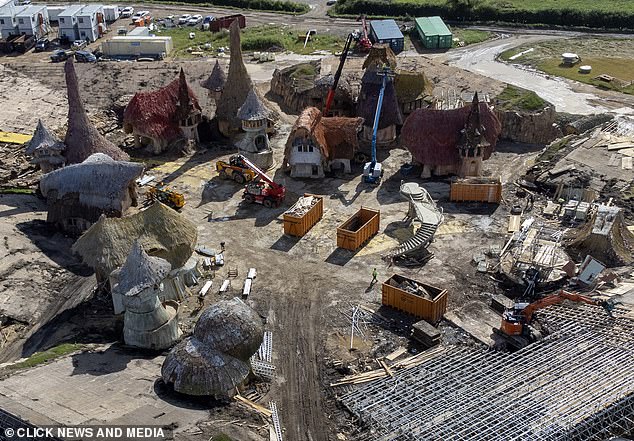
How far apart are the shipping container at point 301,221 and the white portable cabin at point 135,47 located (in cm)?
5483

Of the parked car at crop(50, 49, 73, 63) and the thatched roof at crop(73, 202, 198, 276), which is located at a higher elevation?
the parked car at crop(50, 49, 73, 63)

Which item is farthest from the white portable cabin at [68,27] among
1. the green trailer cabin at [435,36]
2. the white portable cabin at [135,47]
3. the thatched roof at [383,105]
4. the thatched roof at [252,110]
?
the thatched roof at [383,105]

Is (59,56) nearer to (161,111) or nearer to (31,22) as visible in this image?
(31,22)

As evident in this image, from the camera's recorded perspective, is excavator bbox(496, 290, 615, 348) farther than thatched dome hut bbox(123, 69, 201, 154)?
No

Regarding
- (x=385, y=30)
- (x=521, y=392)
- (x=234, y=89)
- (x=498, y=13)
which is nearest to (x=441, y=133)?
(x=234, y=89)

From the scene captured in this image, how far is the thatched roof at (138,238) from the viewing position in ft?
158

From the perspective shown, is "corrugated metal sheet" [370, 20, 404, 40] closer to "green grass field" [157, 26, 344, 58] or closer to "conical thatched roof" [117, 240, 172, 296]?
"green grass field" [157, 26, 344, 58]

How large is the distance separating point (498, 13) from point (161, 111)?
2864 inches

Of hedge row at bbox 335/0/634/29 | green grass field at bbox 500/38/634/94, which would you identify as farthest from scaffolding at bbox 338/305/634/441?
hedge row at bbox 335/0/634/29

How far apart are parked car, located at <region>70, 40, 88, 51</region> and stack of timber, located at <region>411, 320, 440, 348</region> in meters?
83.5

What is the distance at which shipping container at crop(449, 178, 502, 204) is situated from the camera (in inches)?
2474

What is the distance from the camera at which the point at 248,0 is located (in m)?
137

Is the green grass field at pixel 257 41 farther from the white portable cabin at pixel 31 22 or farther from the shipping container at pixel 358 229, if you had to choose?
the shipping container at pixel 358 229

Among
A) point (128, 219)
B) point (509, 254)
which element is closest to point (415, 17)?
point (509, 254)
